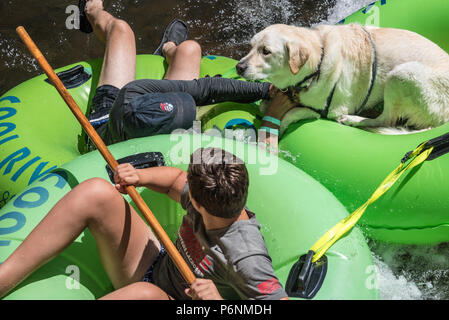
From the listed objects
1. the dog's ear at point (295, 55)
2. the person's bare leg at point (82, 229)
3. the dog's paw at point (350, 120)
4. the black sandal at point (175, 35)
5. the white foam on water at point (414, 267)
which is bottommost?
the white foam on water at point (414, 267)

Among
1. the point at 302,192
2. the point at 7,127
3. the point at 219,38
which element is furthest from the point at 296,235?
the point at 219,38

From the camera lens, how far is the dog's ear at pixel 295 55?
2002mm

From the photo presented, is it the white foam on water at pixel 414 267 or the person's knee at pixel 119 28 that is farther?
the person's knee at pixel 119 28

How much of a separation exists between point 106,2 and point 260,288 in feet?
9.77

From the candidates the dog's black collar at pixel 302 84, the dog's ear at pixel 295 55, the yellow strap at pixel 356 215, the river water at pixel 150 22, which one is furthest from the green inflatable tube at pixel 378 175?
the river water at pixel 150 22

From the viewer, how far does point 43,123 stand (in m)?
2.18

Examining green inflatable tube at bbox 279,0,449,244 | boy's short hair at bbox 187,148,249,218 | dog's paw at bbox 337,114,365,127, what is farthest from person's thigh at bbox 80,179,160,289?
dog's paw at bbox 337,114,365,127

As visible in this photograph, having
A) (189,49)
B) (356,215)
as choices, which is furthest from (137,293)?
(189,49)

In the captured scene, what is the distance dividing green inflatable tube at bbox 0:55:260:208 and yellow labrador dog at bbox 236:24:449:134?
0.79ft

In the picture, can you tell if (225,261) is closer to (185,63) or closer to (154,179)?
(154,179)

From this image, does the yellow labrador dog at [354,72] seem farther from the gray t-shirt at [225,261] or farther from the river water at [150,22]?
the river water at [150,22]

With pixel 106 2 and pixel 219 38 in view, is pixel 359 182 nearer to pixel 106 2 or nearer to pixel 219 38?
pixel 219 38

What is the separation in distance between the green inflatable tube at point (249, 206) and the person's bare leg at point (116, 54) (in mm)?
615

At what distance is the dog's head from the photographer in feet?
6.61
